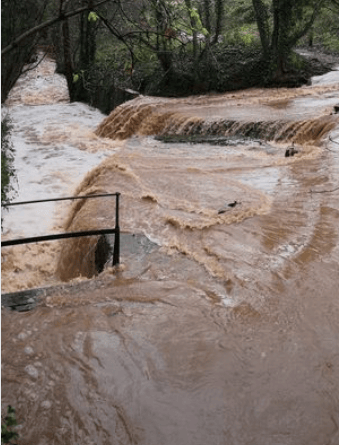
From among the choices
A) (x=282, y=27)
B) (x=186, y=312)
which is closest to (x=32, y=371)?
(x=186, y=312)

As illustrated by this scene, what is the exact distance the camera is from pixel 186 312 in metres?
4.95

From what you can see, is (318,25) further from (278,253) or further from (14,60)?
(14,60)

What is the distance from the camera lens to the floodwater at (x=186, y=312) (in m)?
3.66

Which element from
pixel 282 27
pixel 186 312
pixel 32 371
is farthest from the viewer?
pixel 282 27

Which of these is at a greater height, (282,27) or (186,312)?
(282,27)

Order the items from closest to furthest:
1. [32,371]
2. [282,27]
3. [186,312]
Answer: [32,371] → [186,312] → [282,27]

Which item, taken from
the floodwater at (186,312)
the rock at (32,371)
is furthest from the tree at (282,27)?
the rock at (32,371)

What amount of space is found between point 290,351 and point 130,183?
18.2 feet

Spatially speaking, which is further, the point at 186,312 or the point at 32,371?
the point at 186,312

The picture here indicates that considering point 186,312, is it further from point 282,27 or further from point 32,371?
point 282,27

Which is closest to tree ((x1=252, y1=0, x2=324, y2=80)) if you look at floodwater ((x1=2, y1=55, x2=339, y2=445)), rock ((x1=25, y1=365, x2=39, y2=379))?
floodwater ((x1=2, y1=55, x2=339, y2=445))

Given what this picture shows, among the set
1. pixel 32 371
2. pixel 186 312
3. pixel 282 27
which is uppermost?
pixel 282 27

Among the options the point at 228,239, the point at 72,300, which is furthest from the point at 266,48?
the point at 72,300

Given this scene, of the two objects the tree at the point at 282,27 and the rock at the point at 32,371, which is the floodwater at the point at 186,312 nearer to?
the rock at the point at 32,371
